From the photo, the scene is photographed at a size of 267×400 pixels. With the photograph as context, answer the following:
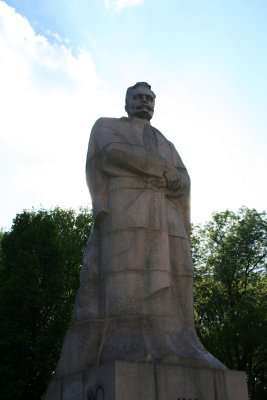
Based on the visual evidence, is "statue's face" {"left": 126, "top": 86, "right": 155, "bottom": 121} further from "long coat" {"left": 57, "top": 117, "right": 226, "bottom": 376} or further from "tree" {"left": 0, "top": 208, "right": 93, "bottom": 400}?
"tree" {"left": 0, "top": 208, "right": 93, "bottom": 400}

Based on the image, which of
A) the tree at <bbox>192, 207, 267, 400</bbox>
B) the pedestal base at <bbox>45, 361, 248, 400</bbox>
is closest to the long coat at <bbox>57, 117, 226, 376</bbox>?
the pedestal base at <bbox>45, 361, 248, 400</bbox>

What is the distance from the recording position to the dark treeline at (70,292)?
69.6 feet

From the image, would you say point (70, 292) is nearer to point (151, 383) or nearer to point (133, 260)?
point (133, 260)

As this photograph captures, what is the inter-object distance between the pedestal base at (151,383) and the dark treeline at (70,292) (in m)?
13.9

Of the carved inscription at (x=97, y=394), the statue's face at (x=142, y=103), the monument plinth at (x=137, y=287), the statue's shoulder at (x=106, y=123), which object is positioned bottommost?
the carved inscription at (x=97, y=394)

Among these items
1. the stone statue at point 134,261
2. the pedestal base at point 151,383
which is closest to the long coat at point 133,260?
the stone statue at point 134,261

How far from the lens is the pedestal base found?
21.1 ft

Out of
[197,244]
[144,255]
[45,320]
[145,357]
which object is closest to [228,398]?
[145,357]

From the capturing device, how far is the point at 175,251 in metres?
8.48

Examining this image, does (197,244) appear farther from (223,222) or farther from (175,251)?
(175,251)

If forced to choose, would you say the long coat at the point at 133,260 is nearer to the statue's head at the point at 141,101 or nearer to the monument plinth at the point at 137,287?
the monument plinth at the point at 137,287

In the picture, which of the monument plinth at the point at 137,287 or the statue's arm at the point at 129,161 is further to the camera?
the statue's arm at the point at 129,161

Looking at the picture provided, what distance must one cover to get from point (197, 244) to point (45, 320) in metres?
14.9

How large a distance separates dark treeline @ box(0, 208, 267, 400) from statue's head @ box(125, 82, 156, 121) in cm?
1419
